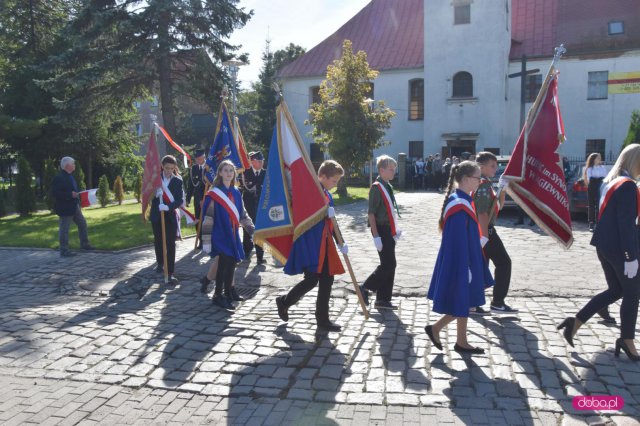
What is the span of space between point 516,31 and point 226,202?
110 ft

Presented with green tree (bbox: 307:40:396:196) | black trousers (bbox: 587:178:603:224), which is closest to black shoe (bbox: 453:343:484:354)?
black trousers (bbox: 587:178:603:224)

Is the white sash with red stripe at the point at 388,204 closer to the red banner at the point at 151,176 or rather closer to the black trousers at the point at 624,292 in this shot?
the black trousers at the point at 624,292

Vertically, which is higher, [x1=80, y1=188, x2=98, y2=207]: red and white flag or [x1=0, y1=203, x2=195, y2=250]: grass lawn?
[x1=80, y1=188, x2=98, y2=207]: red and white flag

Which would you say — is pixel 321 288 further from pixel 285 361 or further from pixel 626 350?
pixel 626 350

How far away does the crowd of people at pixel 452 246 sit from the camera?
496 centimetres

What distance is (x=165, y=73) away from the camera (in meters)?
20.9

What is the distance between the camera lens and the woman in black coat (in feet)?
15.9

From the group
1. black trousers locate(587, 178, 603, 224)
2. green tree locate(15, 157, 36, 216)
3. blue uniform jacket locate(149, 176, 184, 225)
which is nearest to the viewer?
blue uniform jacket locate(149, 176, 184, 225)

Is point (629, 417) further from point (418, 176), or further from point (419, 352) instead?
point (418, 176)

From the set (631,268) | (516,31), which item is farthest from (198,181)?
(516,31)

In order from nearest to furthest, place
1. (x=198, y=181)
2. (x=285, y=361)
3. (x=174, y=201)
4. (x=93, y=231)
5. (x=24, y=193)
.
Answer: (x=285, y=361) → (x=174, y=201) → (x=198, y=181) → (x=93, y=231) → (x=24, y=193)

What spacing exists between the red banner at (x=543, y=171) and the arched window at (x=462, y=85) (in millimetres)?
Result: 28437

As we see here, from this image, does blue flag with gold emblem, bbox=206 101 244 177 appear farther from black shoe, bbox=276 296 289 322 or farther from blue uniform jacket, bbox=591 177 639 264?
blue uniform jacket, bbox=591 177 639 264

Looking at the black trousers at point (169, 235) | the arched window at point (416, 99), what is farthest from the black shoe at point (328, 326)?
the arched window at point (416, 99)
